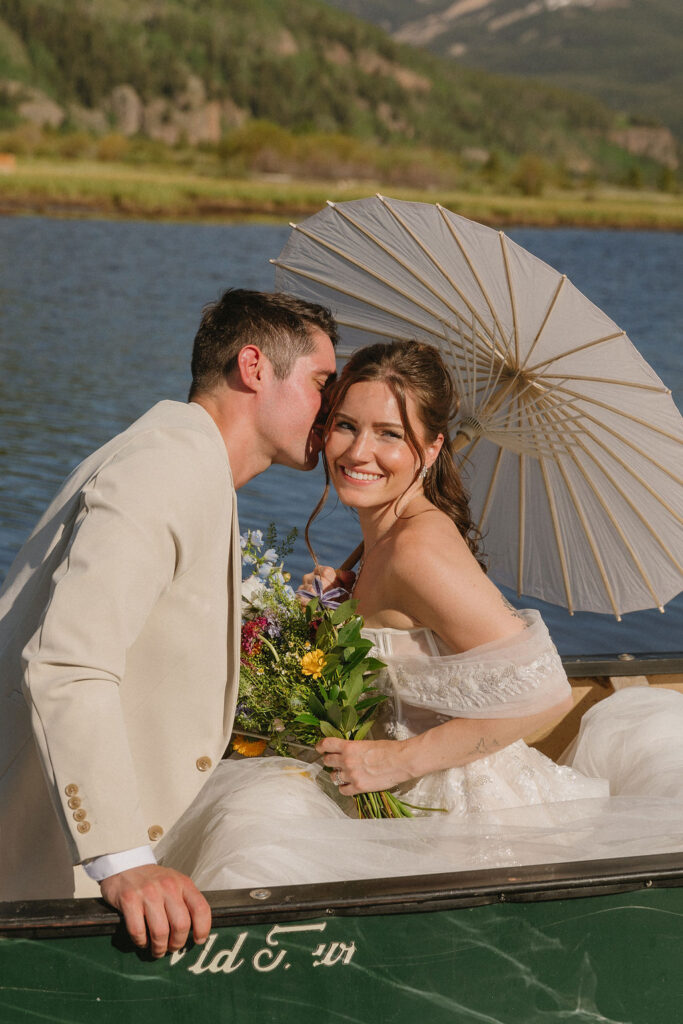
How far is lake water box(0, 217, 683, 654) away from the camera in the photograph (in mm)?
8992

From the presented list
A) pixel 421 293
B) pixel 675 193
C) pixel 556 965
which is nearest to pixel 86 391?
pixel 421 293

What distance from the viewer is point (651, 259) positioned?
38.9m

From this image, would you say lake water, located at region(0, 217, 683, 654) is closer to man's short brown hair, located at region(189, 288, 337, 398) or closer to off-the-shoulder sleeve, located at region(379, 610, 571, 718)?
off-the-shoulder sleeve, located at region(379, 610, 571, 718)

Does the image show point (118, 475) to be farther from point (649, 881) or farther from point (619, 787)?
point (619, 787)

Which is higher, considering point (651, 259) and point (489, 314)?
point (489, 314)

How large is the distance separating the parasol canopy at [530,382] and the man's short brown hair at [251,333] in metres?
0.70

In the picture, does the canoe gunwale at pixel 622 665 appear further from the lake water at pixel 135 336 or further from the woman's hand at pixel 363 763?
the lake water at pixel 135 336

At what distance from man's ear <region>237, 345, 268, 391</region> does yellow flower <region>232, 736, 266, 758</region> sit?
99cm

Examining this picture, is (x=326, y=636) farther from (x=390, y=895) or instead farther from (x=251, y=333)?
(x=251, y=333)

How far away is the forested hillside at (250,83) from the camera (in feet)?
368

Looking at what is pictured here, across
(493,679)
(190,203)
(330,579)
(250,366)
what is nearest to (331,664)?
(493,679)

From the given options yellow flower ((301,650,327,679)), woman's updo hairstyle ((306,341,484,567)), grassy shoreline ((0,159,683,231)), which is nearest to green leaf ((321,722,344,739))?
yellow flower ((301,650,327,679))

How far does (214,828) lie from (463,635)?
2.38 ft

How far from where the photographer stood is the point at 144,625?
7.35 feet
